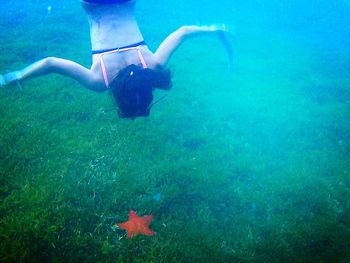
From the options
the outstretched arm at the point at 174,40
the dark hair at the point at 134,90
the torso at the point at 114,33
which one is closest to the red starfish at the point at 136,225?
the dark hair at the point at 134,90

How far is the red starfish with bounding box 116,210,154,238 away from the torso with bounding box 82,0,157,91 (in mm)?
3213

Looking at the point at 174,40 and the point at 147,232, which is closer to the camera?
the point at 174,40

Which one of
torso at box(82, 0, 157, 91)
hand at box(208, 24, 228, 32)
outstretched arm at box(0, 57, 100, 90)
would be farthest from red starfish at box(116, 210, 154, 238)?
hand at box(208, 24, 228, 32)

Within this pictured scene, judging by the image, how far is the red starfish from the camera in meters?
6.44

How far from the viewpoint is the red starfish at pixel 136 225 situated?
6440mm

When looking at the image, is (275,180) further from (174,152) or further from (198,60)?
(198,60)

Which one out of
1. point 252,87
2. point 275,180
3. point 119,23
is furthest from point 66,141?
point 252,87

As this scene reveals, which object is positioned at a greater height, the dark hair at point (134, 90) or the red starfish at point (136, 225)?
the dark hair at point (134, 90)

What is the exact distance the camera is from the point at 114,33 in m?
6.07

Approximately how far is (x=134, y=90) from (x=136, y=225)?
131 inches

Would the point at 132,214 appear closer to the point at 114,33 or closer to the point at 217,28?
the point at 114,33

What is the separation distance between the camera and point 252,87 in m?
14.3

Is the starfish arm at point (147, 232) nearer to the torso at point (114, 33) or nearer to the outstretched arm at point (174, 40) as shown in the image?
the torso at point (114, 33)

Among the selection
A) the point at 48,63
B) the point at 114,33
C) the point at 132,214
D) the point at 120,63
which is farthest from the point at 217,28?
the point at 132,214
